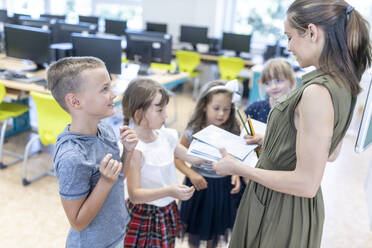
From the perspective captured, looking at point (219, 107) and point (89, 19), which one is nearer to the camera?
point (219, 107)

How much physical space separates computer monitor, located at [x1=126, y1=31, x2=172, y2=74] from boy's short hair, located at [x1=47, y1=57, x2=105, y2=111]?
9.56 ft

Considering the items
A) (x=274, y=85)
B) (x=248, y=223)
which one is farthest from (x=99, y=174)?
(x=274, y=85)

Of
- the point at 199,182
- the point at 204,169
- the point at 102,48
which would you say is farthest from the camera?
the point at 102,48

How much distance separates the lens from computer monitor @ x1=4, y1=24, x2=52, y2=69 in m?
3.26

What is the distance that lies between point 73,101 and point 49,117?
1.52 meters

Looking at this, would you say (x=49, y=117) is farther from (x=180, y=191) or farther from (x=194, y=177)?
(x=180, y=191)

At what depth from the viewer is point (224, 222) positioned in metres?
1.69

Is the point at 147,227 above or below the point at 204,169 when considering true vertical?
below

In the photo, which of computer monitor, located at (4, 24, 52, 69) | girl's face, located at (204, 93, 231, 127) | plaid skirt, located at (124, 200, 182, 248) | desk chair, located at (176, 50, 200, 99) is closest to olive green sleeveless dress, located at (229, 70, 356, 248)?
plaid skirt, located at (124, 200, 182, 248)

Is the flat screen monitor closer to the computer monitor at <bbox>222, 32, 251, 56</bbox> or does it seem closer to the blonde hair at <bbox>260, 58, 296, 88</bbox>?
the computer monitor at <bbox>222, 32, 251, 56</bbox>

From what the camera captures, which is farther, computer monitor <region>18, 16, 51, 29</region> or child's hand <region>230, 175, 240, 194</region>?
computer monitor <region>18, 16, 51, 29</region>

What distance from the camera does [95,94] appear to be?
103cm

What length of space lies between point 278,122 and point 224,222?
0.92m

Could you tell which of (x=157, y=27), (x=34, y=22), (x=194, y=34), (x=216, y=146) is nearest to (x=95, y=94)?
(x=216, y=146)
